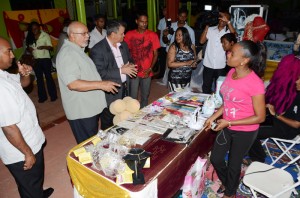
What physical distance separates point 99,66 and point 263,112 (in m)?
2.00

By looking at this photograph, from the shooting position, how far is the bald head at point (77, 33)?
229 centimetres

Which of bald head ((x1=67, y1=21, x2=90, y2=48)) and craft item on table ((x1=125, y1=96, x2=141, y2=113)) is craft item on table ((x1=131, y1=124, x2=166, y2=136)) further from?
bald head ((x1=67, y1=21, x2=90, y2=48))

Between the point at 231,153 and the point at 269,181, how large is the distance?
408 mm

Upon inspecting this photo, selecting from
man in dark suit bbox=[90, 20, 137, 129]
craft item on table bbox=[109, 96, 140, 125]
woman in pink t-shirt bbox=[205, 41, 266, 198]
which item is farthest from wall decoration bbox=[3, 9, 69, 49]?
woman in pink t-shirt bbox=[205, 41, 266, 198]

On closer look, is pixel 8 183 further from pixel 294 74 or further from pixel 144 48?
pixel 294 74

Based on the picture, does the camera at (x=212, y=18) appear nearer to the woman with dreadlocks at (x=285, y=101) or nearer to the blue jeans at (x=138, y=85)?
the blue jeans at (x=138, y=85)

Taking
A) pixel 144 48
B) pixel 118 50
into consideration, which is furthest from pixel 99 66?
pixel 144 48

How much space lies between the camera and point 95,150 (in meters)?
1.83

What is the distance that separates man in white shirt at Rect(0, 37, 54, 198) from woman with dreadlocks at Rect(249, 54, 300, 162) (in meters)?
2.46

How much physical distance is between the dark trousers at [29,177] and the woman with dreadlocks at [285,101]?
245 cm

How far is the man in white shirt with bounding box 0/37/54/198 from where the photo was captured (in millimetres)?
1688

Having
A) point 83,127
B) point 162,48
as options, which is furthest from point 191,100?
point 162,48

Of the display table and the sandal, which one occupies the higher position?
the display table

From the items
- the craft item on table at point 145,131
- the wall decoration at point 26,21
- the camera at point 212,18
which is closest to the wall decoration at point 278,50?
the camera at point 212,18
